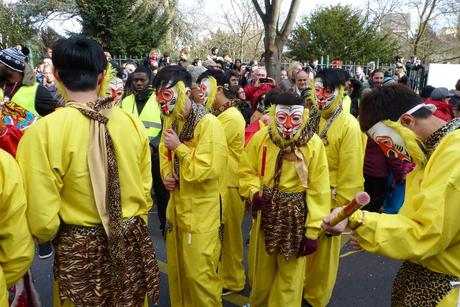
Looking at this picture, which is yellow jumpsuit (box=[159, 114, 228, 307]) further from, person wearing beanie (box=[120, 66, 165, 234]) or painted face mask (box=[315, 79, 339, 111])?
person wearing beanie (box=[120, 66, 165, 234])

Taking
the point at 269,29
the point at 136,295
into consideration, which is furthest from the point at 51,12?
the point at 136,295

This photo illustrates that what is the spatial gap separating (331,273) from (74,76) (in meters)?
2.79

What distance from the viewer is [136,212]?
2.40 m

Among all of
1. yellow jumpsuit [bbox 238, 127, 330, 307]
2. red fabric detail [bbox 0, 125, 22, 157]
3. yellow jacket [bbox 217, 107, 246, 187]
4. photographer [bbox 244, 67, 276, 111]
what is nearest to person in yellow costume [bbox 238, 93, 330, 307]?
yellow jumpsuit [bbox 238, 127, 330, 307]

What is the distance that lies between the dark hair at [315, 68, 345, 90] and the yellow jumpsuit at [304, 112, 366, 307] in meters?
0.34

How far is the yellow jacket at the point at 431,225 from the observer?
1762 mm

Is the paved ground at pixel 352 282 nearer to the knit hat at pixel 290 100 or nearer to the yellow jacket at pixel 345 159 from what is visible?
the yellow jacket at pixel 345 159

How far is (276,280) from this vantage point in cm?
333

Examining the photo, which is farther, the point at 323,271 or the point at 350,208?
the point at 323,271

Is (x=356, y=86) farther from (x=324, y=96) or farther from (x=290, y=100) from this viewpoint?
(x=290, y=100)

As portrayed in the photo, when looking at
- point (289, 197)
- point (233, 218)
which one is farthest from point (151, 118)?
point (289, 197)

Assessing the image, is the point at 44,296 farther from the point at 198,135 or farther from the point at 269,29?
the point at 269,29

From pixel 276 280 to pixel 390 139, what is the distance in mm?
1657

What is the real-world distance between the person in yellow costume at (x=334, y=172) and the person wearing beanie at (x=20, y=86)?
2727 millimetres
